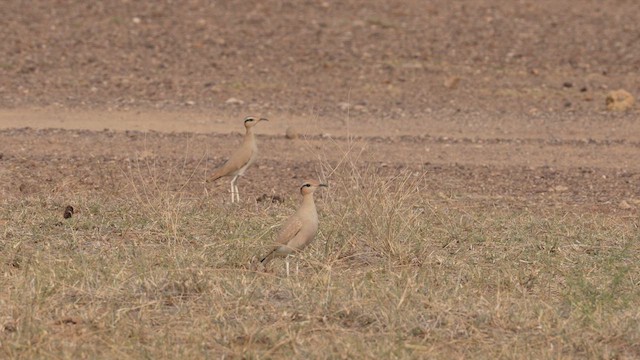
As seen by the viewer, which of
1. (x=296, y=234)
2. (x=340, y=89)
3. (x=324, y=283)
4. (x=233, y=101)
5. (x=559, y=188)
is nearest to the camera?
(x=324, y=283)

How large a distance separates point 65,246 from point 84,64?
31.1ft

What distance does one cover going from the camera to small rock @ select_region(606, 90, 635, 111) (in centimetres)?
1437

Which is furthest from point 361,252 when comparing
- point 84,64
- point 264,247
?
point 84,64

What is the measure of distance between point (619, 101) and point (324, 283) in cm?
889

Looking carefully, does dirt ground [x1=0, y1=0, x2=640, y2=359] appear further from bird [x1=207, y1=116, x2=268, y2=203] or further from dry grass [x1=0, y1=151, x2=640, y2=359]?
bird [x1=207, y1=116, x2=268, y2=203]

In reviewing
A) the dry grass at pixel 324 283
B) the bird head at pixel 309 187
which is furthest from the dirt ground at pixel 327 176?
the bird head at pixel 309 187

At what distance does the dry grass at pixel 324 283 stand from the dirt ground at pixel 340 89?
1288 mm

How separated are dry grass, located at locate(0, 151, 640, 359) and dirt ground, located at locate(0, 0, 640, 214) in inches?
50.7

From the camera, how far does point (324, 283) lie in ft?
20.6

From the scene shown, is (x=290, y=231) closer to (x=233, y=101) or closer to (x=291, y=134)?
(x=291, y=134)

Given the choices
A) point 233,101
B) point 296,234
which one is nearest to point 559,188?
point 296,234

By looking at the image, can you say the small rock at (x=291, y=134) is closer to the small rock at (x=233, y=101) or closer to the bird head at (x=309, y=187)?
the small rock at (x=233, y=101)

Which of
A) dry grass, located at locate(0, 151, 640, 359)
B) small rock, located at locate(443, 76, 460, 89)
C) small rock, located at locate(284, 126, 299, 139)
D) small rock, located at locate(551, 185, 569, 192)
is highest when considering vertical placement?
dry grass, located at locate(0, 151, 640, 359)

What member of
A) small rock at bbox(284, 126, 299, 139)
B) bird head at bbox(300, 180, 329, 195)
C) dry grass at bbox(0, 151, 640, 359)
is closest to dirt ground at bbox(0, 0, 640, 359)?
dry grass at bbox(0, 151, 640, 359)
